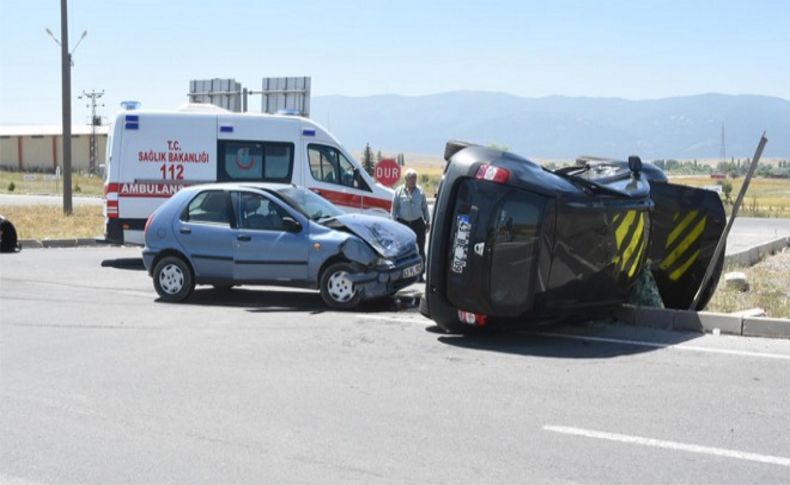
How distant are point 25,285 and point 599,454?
10.6 metres

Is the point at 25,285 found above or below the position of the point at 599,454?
below

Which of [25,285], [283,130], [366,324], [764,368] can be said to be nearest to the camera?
[764,368]

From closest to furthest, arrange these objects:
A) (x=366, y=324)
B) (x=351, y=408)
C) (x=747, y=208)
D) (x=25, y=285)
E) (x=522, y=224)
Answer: (x=351, y=408)
(x=522, y=224)
(x=366, y=324)
(x=25, y=285)
(x=747, y=208)

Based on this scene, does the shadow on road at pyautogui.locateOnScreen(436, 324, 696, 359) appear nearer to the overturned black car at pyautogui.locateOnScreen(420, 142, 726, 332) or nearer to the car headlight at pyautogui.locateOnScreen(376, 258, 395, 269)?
the overturned black car at pyautogui.locateOnScreen(420, 142, 726, 332)

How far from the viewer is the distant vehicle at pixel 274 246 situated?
11453 mm

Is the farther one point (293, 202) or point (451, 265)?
point (293, 202)

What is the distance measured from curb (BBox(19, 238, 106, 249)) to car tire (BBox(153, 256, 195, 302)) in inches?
355

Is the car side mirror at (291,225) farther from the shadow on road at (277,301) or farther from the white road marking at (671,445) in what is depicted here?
the white road marking at (671,445)

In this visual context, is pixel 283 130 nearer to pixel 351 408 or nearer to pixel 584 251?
pixel 584 251

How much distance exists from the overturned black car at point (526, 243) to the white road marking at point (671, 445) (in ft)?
8.85

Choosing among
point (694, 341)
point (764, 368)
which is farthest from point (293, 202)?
point (764, 368)

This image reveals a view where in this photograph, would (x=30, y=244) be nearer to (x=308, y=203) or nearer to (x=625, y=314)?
(x=308, y=203)

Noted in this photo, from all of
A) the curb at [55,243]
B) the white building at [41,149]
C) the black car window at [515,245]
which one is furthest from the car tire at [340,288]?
the white building at [41,149]

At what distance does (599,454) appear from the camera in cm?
580
